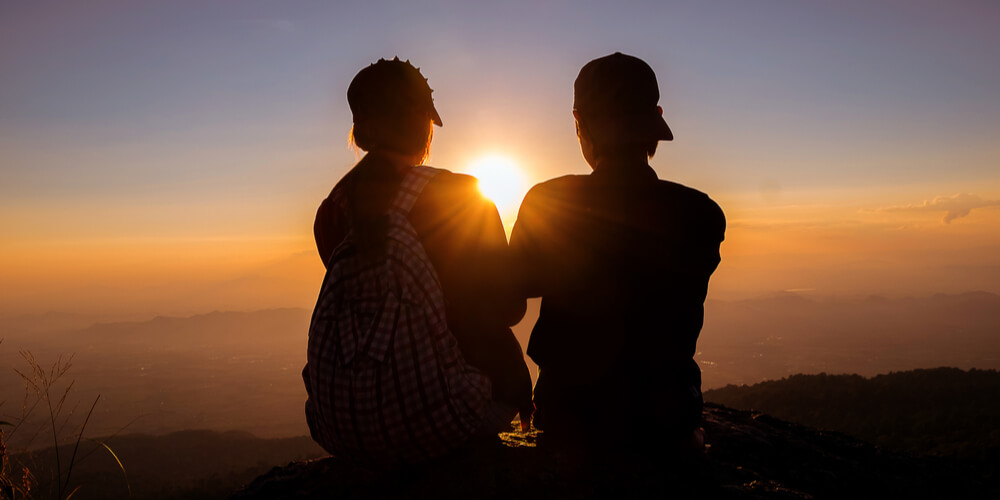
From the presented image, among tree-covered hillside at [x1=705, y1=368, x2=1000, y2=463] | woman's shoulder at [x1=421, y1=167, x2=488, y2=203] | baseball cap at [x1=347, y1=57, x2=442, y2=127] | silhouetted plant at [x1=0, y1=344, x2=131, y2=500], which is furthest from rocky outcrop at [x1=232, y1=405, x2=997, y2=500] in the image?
tree-covered hillside at [x1=705, y1=368, x2=1000, y2=463]

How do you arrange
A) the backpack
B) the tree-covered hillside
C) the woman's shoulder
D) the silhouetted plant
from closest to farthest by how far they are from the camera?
1. the backpack
2. the woman's shoulder
3. the silhouetted plant
4. the tree-covered hillside

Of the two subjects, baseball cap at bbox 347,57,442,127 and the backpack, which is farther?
baseball cap at bbox 347,57,442,127

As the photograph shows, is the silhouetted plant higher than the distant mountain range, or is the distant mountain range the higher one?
the silhouetted plant

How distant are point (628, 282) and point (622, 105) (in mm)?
1105

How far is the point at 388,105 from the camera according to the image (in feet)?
10.2

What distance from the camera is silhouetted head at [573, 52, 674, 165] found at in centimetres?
320

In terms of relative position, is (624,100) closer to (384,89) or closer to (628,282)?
(628,282)

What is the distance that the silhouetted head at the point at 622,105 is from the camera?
3.20 m

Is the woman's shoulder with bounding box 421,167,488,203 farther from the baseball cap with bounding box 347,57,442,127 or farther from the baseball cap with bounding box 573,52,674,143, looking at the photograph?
the baseball cap with bounding box 573,52,674,143

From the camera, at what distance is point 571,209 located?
128 inches

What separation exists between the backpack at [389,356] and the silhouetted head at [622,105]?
122 cm

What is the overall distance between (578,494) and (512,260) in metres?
1.47

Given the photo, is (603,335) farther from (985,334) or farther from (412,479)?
(985,334)

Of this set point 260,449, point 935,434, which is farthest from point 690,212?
point 260,449
